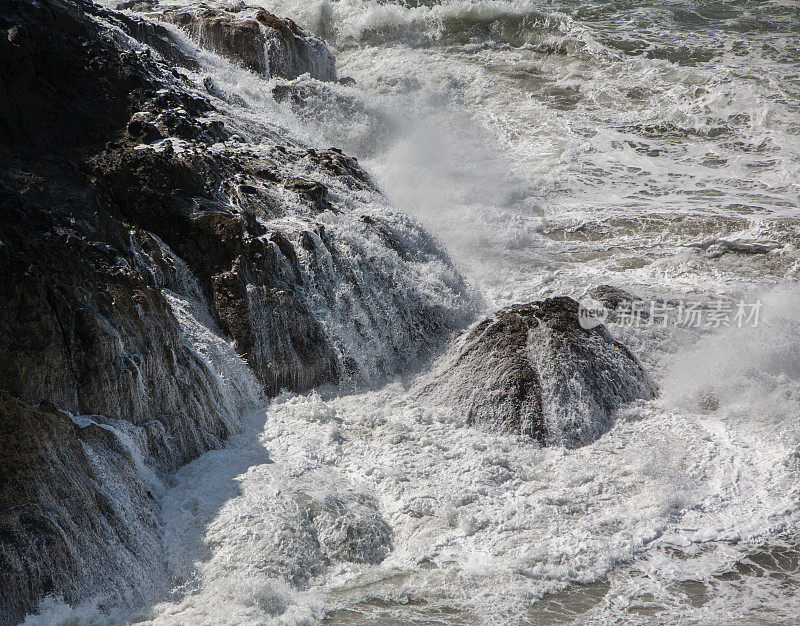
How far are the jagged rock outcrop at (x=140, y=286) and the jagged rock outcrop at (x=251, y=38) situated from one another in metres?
3.58

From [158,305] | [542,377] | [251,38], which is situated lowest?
[542,377]

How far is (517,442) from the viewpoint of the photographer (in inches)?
206

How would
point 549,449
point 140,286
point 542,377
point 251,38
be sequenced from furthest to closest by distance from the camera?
point 251,38
point 542,377
point 549,449
point 140,286

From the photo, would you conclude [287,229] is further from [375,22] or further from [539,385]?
[375,22]

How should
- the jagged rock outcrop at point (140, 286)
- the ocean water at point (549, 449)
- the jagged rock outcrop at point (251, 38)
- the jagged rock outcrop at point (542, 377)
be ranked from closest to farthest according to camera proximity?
1. the jagged rock outcrop at point (140, 286)
2. the ocean water at point (549, 449)
3. the jagged rock outcrop at point (542, 377)
4. the jagged rock outcrop at point (251, 38)

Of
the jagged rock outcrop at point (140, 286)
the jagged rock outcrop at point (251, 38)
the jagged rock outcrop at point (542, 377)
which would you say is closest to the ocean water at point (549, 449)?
the jagged rock outcrop at point (542, 377)

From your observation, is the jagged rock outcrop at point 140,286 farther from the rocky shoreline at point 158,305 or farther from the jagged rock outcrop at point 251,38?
the jagged rock outcrop at point 251,38

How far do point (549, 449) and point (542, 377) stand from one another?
1.88ft

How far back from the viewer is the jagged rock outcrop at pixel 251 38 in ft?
38.2

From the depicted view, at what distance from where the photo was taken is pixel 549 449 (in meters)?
5.18

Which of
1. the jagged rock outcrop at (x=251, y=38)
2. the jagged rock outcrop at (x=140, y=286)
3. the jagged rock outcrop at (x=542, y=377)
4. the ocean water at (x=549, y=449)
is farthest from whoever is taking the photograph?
the jagged rock outcrop at (x=251, y=38)

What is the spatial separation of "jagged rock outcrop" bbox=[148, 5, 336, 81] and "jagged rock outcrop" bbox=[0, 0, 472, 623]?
3582 mm

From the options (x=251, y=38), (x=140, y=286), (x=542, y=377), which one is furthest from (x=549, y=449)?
(x=251, y=38)

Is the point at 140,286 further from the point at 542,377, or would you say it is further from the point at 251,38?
the point at 251,38
